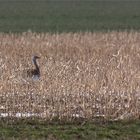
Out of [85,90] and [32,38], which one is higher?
[32,38]

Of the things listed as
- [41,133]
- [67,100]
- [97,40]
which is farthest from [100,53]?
[41,133]

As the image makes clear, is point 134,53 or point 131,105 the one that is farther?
point 134,53

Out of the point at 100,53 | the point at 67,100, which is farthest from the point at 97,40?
the point at 67,100

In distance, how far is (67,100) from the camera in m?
13.2

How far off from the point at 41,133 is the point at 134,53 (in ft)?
44.8

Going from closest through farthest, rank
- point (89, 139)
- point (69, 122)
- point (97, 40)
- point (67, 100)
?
point (89, 139), point (69, 122), point (67, 100), point (97, 40)

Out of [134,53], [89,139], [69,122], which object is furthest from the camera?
[134,53]

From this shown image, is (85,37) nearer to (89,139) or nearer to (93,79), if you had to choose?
(93,79)

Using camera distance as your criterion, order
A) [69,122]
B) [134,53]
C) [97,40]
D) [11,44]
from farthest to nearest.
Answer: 1. [97,40]
2. [11,44]
3. [134,53]
4. [69,122]

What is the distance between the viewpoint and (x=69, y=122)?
40.7 feet

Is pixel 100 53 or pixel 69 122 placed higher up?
pixel 100 53

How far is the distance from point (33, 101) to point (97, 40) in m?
15.9

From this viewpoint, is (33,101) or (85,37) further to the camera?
(85,37)

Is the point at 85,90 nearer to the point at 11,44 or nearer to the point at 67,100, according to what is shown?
the point at 67,100
